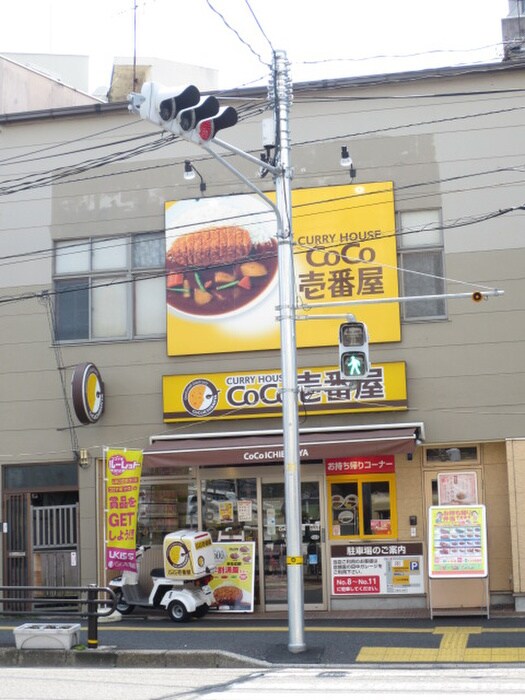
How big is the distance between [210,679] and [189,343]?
26.2 ft

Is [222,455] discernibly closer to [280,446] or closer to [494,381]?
[280,446]

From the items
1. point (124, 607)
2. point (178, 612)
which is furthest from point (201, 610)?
point (124, 607)

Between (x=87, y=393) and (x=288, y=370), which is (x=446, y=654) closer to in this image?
(x=288, y=370)

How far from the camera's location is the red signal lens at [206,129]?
39.5ft

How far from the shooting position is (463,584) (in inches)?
656

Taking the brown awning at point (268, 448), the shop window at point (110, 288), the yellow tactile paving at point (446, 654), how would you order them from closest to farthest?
the yellow tactile paving at point (446, 654), the brown awning at point (268, 448), the shop window at point (110, 288)

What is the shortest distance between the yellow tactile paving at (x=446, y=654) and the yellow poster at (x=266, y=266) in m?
5.99

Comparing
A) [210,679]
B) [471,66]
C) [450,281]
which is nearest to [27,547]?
[210,679]

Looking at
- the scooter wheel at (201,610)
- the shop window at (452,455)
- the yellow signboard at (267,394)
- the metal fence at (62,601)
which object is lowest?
the scooter wheel at (201,610)

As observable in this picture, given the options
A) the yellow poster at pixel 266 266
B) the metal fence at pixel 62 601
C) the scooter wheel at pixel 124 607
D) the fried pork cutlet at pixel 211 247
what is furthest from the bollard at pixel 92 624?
the fried pork cutlet at pixel 211 247

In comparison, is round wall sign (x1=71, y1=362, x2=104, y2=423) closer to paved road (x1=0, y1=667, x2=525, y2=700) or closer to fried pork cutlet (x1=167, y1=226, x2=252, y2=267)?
fried pork cutlet (x1=167, y1=226, x2=252, y2=267)

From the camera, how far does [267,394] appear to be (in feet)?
61.4

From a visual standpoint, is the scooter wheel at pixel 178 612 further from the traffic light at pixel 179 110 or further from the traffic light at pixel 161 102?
the traffic light at pixel 161 102

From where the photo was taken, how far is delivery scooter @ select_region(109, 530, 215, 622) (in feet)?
56.7
